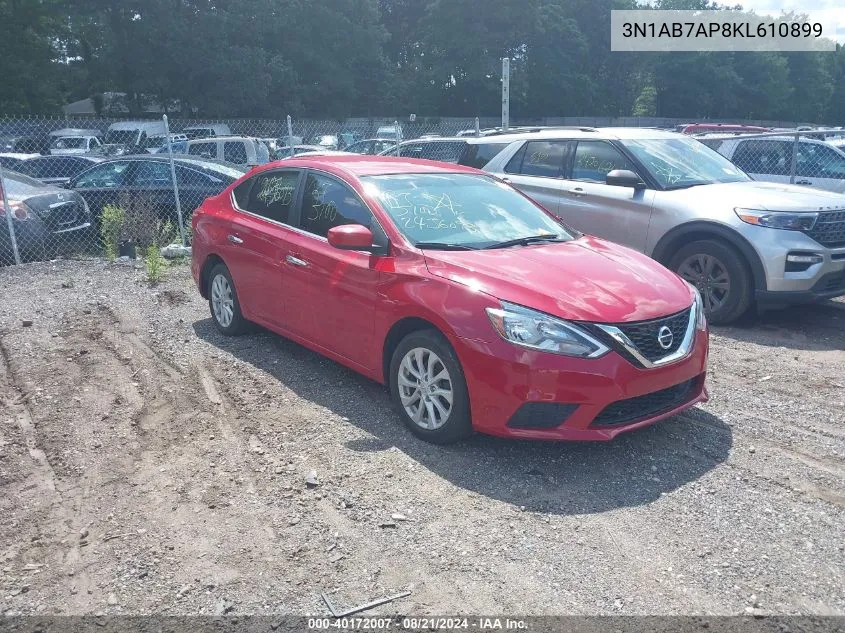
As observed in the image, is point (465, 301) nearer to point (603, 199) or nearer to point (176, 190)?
point (603, 199)

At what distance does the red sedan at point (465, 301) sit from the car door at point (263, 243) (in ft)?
0.06

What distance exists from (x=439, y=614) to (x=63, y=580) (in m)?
1.66

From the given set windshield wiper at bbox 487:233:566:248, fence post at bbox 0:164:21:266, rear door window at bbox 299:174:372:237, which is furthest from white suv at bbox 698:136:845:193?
fence post at bbox 0:164:21:266

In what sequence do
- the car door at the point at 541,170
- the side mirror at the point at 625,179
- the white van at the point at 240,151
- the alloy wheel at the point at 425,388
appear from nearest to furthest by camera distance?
the alloy wheel at the point at 425,388 < the side mirror at the point at 625,179 < the car door at the point at 541,170 < the white van at the point at 240,151

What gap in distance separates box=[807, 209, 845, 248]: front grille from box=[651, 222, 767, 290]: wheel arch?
0.57 m

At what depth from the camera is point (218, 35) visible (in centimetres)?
3653

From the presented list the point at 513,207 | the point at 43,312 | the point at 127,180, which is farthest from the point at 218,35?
the point at 513,207

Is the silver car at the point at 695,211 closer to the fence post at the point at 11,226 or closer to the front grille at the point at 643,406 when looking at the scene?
the front grille at the point at 643,406

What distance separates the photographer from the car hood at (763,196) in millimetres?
6809

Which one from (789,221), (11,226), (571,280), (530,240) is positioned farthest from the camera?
(11,226)

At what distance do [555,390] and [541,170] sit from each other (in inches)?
196

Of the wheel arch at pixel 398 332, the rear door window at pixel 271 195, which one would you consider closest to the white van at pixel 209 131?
the rear door window at pixel 271 195

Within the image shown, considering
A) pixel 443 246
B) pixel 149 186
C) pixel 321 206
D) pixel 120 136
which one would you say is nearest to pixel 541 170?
pixel 321 206

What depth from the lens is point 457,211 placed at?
5.16m
